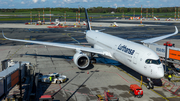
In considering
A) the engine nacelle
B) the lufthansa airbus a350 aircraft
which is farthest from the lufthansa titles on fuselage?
the engine nacelle

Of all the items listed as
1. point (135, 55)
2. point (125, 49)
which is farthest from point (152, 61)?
point (125, 49)

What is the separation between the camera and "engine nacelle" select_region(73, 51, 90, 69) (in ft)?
86.2

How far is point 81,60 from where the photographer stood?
27078 mm

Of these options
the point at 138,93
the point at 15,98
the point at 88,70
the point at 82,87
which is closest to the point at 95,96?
the point at 82,87

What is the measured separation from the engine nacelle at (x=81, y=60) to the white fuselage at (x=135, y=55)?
343 centimetres

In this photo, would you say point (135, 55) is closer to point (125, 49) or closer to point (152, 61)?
point (152, 61)

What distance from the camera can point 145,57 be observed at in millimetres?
20000

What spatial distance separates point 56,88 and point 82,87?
9.03 ft

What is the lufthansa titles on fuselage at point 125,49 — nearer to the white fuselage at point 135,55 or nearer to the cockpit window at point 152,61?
the white fuselage at point 135,55

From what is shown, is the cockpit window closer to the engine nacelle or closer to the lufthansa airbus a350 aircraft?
the lufthansa airbus a350 aircraft

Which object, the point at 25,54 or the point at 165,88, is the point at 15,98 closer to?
the point at 165,88

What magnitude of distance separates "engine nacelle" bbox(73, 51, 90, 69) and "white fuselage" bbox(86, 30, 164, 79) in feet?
11.2

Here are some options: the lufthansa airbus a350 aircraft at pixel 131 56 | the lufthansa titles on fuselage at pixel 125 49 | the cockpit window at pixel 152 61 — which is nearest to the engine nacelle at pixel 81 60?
the lufthansa airbus a350 aircraft at pixel 131 56

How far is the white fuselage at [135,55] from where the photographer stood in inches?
756
